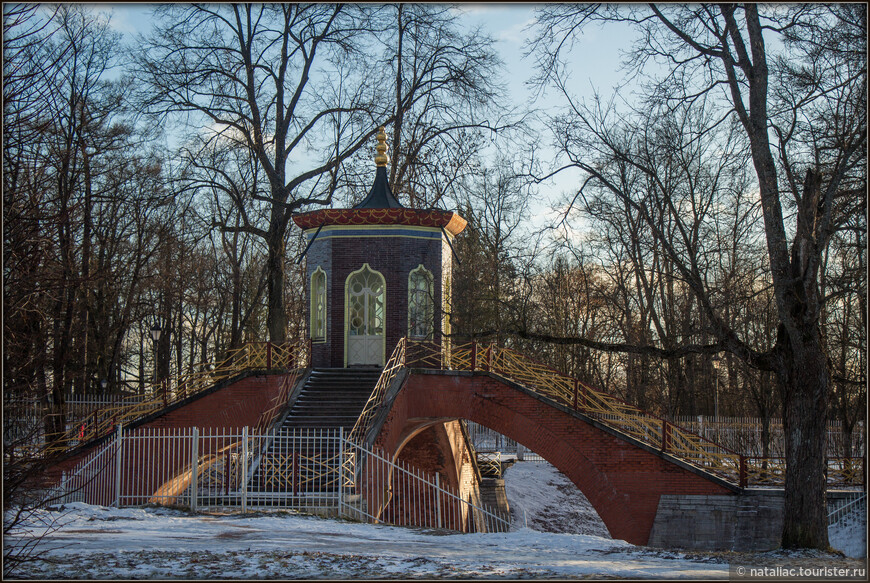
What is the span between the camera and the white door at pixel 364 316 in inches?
890

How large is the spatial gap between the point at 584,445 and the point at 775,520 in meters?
4.17

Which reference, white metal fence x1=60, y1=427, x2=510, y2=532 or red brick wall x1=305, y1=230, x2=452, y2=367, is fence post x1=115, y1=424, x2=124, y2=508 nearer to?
white metal fence x1=60, y1=427, x2=510, y2=532

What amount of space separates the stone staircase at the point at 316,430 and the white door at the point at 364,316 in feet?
2.47

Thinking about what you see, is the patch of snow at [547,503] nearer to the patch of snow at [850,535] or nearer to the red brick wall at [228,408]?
the red brick wall at [228,408]

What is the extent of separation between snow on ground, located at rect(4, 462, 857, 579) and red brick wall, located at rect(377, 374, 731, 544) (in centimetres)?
523

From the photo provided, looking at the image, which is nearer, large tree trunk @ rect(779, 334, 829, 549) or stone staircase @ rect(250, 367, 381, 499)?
large tree trunk @ rect(779, 334, 829, 549)

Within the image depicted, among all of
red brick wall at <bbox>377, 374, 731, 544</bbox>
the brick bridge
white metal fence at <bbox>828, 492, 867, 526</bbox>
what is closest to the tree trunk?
the brick bridge

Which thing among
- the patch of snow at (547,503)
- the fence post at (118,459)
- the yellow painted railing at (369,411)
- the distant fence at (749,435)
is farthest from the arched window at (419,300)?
the distant fence at (749,435)

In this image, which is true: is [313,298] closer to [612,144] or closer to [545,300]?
[612,144]

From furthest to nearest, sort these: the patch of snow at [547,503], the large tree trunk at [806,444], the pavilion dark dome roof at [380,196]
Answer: the patch of snow at [547,503] → the pavilion dark dome roof at [380,196] → the large tree trunk at [806,444]

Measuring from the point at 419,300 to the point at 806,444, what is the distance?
11149 mm

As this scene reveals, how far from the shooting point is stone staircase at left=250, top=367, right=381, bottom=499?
16.2m

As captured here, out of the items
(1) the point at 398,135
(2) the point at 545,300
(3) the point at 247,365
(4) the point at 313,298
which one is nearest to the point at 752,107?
(4) the point at 313,298

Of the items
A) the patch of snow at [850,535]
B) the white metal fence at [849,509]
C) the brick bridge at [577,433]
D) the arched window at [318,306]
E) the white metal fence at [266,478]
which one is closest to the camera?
the white metal fence at [266,478]
